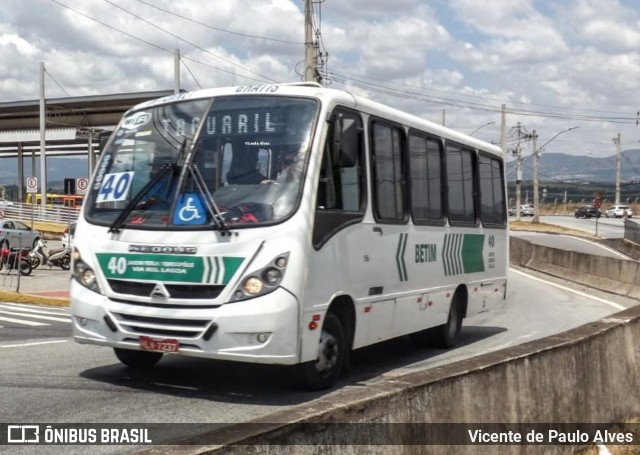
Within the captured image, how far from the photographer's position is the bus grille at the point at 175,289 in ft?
25.7

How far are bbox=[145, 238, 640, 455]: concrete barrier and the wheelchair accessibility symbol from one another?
2.89 m

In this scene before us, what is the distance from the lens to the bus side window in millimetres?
8430

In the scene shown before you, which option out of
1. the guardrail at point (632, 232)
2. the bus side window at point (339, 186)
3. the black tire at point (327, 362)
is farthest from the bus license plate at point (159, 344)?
the guardrail at point (632, 232)

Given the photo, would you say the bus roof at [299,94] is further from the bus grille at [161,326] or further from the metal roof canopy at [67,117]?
the metal roof canopy at [67,117]

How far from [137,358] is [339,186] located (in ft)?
9.28

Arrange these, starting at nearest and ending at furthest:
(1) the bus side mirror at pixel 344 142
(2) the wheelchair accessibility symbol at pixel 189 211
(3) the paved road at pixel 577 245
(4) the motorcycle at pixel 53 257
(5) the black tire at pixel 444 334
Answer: (2) the wheelchair accessibility symbol at pixel 189 211 → (1) the bus side mirror at pixel 344 142 → (5) the black tire at pixel 444 334 → (4) the motorcycle at pixel 53 257 → (3) the paved road at pixel 577 245

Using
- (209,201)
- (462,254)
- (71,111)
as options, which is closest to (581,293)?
(462,254)

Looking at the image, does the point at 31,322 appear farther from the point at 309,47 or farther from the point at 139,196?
the point at 309,47

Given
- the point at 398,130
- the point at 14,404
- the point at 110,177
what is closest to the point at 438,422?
the point at 14,404

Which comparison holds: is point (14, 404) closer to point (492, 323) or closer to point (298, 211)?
point (298, 211)

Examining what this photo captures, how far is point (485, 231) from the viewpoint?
14.2 m

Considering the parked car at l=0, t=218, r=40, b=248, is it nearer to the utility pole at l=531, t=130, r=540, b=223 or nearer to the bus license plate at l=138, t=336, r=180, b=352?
the bus license plate at l=138, t=336, r=180, b=352

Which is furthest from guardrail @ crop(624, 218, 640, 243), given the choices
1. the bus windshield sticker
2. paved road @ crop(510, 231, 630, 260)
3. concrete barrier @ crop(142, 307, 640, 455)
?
the bus windshield sticker

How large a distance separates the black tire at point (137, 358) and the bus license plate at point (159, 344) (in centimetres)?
136
